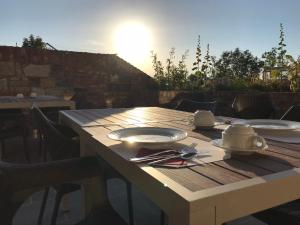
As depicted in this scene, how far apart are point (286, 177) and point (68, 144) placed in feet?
3.67

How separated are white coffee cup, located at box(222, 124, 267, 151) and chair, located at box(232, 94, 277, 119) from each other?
7.00 ft

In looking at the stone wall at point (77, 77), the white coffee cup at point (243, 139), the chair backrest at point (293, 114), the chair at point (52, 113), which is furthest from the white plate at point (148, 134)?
the stone wall at point (77, 77)

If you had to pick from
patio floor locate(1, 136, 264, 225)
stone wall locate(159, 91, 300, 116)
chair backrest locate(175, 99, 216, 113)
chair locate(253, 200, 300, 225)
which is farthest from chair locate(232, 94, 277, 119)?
chair locate(253, 200, 300, 225)

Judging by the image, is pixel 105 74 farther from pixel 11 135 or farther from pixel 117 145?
pixel 117 145

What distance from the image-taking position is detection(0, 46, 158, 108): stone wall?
493cm

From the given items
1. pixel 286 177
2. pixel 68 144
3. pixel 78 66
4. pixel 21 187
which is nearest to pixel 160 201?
pixel 286 177

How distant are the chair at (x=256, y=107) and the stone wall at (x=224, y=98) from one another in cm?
20

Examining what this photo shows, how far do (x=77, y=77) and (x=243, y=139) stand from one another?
495cm

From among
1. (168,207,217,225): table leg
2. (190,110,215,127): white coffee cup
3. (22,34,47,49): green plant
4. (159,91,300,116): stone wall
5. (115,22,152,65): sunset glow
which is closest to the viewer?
(168,207,217,225): table leg

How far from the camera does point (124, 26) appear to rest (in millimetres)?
5496

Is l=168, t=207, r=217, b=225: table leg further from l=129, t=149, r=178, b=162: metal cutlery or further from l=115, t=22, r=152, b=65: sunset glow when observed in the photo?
l=115, t=22, r=152, b=65: sunset glow

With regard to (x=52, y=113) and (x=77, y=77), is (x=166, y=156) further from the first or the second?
(x=77, y=77)

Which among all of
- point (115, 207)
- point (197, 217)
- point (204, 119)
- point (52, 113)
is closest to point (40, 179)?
point (197, 217)

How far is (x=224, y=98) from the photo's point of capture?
4.16 meters
